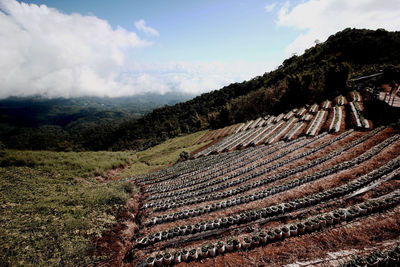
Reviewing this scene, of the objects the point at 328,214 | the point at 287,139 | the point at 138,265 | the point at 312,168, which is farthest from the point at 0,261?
the point at 287,139

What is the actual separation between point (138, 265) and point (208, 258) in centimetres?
351

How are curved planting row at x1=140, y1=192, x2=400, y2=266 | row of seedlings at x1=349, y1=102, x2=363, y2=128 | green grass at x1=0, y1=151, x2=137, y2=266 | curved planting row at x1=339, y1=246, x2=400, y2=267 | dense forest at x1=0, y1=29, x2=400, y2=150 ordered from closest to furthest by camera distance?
curved planting row at x1=339, y1=246, x2=400, y2=267
curved planting row at x1=140, y1=192, x2=400, y2=266
green grass at x1=0, y1=151, x2=137, y2=266
row of seedlings at x1=349, y1=102, x2=363, y2=128
dense forest at x1=0, y1=29, x2=400, y2=150

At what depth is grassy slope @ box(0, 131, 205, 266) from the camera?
9.42 meters

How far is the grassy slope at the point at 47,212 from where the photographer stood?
9422 mm

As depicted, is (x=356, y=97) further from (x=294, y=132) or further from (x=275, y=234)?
(x=275, y=234)

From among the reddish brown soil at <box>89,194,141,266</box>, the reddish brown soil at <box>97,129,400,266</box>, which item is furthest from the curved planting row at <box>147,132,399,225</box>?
the reddish brown soil at <box>89,194,141,266</box>

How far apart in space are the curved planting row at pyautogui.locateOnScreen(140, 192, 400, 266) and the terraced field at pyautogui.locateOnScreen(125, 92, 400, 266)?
0.04 m

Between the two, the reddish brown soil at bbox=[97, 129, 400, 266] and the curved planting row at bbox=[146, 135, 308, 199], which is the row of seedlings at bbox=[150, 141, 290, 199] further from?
the reddish brown soil at bbox=[97, 129, 400, 266]

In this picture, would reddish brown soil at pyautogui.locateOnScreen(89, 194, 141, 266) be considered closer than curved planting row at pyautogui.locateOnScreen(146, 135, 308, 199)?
Yes

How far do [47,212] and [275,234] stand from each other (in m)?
14.6

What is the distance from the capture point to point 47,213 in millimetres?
12781

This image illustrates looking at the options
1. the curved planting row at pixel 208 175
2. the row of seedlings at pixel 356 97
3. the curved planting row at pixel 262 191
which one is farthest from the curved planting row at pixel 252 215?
the row of seedlings at pixel 356 97

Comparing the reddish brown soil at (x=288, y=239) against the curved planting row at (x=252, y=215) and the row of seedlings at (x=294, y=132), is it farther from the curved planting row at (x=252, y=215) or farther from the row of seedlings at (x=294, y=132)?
the row of seedlings at (x=294, y=132)

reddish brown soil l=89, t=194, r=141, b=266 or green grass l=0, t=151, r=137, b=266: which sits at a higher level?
green grass l=0, t=151, r=137, b=266
